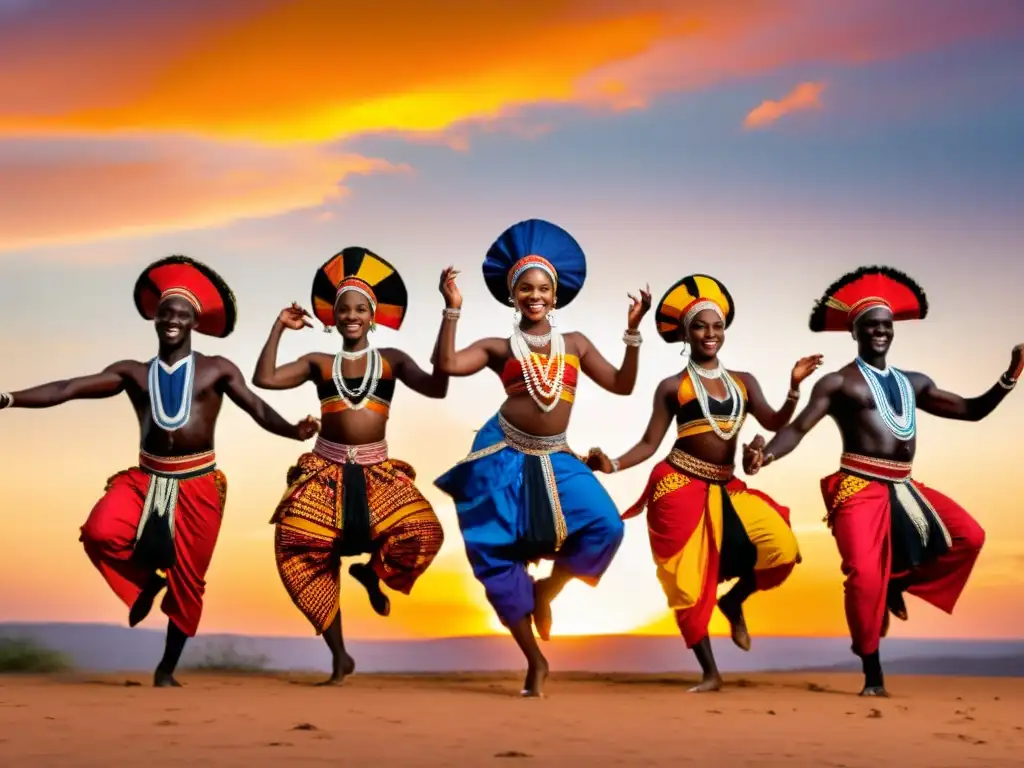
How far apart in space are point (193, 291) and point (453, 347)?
6.25 feet

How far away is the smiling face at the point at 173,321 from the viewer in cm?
999

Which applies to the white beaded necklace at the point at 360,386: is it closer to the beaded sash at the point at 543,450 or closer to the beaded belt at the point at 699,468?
the beaded sash at the point at 543,450

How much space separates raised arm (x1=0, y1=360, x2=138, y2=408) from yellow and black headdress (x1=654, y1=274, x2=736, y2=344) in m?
3.44

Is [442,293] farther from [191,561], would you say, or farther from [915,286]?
[915,286]

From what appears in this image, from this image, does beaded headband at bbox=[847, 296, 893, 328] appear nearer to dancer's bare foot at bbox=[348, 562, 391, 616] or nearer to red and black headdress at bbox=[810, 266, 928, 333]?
red and black headdress at bbox=[810, 266, 928, 333]

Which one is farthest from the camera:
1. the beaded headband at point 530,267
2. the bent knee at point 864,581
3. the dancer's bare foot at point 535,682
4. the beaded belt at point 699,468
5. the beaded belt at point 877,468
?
the beaded belt at point 699,468

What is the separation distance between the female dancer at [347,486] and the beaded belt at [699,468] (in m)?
1.56

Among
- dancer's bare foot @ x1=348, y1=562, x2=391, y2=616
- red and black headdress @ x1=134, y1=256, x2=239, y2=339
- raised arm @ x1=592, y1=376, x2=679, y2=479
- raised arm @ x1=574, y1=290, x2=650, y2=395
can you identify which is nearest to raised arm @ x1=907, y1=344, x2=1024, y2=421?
raised arm @ x1=592, y1=376, x2=679, y2=479

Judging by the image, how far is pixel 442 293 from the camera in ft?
30.6

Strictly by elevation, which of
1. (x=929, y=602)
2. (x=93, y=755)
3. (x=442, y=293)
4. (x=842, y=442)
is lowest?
(x=93, y=755)

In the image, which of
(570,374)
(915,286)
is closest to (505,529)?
(570,374)

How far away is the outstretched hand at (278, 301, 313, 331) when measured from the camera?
10.0 metres

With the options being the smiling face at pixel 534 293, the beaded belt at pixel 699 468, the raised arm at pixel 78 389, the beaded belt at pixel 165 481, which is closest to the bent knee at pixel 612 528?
the beaded belt at pixel 699 468

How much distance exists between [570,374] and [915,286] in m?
2.44
